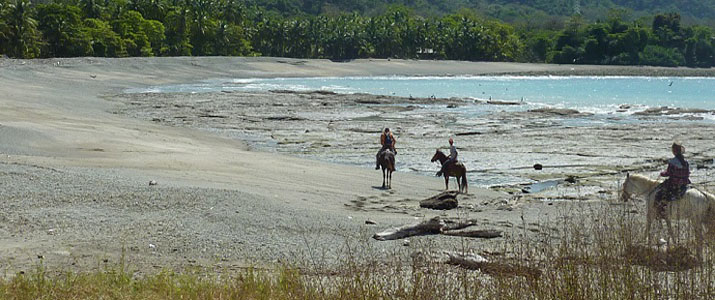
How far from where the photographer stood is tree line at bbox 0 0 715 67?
93.6 metres

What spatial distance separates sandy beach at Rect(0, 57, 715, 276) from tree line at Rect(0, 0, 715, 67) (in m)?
41.2

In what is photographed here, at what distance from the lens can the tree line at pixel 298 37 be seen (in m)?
93.6

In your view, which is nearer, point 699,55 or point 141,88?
point 141,88

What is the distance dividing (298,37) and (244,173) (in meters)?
111

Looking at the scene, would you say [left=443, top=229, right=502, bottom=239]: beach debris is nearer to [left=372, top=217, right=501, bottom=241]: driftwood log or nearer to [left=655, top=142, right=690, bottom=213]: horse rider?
[left=372, top=217, right=501, bottom=241]: driftwood log

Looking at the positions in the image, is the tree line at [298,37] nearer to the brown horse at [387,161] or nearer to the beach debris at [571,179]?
the brown horse at [387,161]

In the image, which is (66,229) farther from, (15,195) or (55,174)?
(55,174)

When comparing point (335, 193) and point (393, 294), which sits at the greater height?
point (393, 294)

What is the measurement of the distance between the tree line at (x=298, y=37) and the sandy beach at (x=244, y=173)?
41189 mm

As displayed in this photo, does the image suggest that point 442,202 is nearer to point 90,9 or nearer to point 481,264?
point 481,264

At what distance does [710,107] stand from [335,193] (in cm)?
4294

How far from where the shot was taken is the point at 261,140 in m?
34.9

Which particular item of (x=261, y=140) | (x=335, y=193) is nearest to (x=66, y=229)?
(x=335, y=193)

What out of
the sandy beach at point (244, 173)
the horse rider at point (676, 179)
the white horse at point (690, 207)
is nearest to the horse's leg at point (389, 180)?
the sandy beach at point (244, 173)
